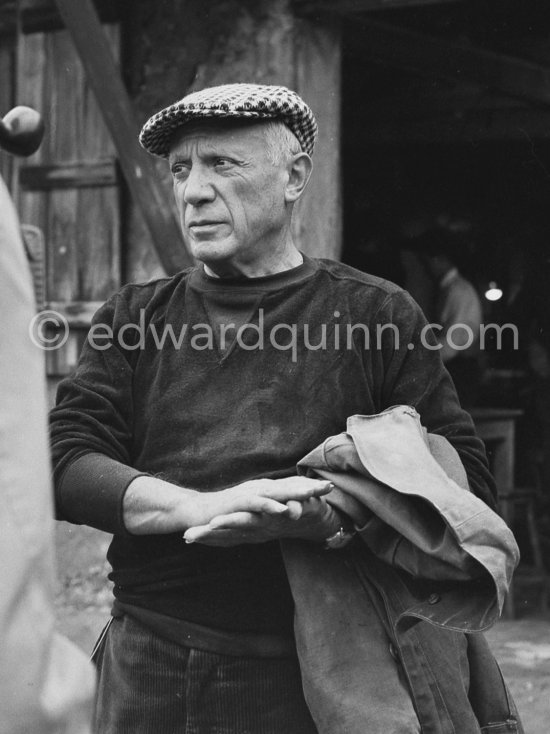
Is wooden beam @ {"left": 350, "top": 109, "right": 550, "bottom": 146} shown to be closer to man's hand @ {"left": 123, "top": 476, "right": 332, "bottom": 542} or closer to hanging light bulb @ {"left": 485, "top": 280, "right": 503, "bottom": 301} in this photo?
hanging light bulb @ {"left": 485, "top": 280, "right": 503, "bottom": 301}

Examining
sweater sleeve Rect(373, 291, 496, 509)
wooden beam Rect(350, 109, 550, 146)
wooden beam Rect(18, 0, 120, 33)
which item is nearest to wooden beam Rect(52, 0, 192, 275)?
wooden beam Rect(18, 0, 120, 33)

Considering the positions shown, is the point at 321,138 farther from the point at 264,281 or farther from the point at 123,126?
the point at 264,281

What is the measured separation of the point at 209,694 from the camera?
6.98 ft

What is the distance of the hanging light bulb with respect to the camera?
8.67m

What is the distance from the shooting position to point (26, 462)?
104 cm

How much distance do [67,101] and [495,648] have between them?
3.28 metres

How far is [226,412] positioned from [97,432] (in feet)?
0.79

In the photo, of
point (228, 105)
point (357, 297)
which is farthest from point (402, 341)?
point (228, 105)

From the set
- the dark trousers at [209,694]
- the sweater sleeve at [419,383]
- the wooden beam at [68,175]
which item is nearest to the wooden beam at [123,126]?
the wooden beam at [68,175]

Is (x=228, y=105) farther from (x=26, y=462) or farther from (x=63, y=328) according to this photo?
(x=63, y=328)

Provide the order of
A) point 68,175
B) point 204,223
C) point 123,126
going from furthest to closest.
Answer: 1. point 68,175
2. point 123,126
3. point 204,223

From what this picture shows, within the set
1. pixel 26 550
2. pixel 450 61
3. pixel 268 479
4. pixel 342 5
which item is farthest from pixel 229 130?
pixel 450 61

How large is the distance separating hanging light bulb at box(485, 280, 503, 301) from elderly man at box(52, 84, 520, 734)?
655cm

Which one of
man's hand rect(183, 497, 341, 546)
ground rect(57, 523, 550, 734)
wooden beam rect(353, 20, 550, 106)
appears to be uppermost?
wooden beam rect(353, 20, 550, 106)
